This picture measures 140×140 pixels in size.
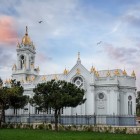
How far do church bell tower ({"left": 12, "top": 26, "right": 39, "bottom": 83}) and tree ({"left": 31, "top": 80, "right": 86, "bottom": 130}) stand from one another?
1574 inches

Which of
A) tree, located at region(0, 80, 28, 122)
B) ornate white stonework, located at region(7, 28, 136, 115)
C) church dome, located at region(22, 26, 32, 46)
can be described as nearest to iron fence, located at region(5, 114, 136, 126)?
tree, located at region(0, 80, 28, 122)

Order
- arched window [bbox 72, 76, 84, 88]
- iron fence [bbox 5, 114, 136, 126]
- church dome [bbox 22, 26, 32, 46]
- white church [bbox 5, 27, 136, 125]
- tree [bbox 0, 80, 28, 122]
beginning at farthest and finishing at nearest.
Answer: church dome [bbox 22, 26, 32, 46]
arched window [bbox 72, 76, 84, 88]
white church [bbox 5, 27, 136, 125]
iron fence [bbox 5, 114, 136, 126]
tree [bbox 0, 80, 28, 122]

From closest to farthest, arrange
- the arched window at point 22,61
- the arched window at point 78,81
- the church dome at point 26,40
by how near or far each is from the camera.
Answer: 1. the arched window at point 78,81
2. the church dome at point 26,40
3. the arched window at point 22,61

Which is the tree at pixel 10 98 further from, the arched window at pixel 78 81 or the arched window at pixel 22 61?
the arched window at pixel 22 61

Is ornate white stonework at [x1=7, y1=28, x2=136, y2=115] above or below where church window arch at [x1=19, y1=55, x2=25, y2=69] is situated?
below

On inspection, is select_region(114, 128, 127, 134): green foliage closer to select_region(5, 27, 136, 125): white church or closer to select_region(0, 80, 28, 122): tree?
select_region(0, 80, 28, 122): tree

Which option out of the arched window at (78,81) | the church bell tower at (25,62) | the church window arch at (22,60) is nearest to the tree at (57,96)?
the arched window at (78,81)

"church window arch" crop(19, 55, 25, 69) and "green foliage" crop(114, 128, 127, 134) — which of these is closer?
"green foliage" crop(114, 128, 127, 134)

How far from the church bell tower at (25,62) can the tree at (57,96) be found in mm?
39987

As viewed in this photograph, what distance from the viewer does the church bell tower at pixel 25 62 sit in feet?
281

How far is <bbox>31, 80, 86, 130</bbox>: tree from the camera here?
42706 mm

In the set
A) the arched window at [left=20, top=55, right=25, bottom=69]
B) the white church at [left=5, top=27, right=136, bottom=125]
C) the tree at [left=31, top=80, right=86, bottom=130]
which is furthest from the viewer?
the arched window at [left=20, top=55, right=25, bottom=69]

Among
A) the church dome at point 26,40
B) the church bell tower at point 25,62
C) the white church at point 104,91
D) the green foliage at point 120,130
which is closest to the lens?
the green foliage at point 120,130

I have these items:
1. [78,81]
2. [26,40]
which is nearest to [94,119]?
[78,81]
